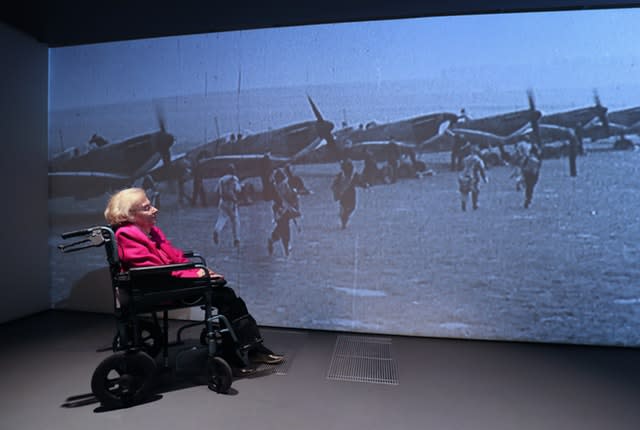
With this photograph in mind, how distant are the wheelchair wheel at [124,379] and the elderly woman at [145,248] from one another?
0.46 meters

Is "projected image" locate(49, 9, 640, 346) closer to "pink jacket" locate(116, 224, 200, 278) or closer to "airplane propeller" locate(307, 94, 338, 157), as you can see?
"airplane propeller" locate(307, 94, 338, 157)

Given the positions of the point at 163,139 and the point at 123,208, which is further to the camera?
the point at 163,139

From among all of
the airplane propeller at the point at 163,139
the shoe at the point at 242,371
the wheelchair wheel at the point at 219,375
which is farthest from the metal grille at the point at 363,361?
the airplane propeller at the point at 163,139

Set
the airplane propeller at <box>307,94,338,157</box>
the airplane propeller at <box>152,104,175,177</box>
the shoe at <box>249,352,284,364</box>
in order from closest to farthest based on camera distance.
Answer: the shoe at <box>249,352,284,364</box> → the airplane propeller at <box>307,94,338,157</box> → the airplane propeller at <box>152,104,175,177</box>

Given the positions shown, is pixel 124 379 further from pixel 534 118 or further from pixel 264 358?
pixel 534 118

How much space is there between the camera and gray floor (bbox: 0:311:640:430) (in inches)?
71.1

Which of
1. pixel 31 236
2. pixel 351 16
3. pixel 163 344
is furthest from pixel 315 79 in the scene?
pixel 31 236

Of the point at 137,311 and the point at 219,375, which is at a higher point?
the point at 137,311

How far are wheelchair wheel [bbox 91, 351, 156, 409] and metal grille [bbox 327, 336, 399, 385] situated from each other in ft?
3.45

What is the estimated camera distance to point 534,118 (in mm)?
2861

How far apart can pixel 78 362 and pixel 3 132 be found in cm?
217

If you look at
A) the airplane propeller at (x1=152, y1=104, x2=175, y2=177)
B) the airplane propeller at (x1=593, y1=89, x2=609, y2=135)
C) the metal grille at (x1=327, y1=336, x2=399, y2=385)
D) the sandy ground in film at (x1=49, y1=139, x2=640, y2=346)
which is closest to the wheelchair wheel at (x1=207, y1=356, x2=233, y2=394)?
the metal grille at (x1=327, y1=336, x2=399, y2=385)

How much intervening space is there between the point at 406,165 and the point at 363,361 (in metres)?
1.56

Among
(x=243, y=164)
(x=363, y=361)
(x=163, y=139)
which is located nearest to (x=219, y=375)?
(x=363, y=361)
